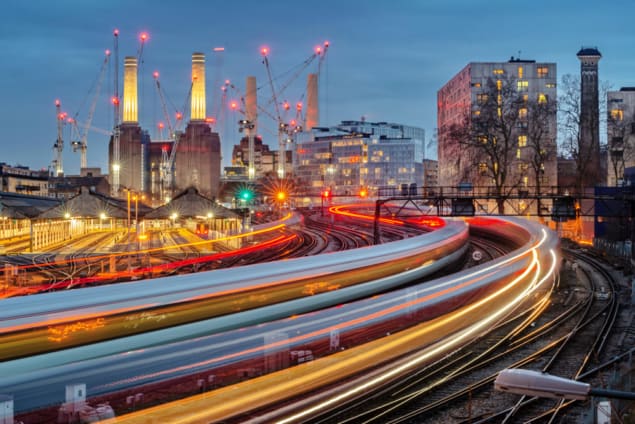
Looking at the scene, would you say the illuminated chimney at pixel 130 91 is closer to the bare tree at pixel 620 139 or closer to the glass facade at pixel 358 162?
the glass facade at pixel 358 162

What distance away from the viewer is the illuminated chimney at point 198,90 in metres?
109

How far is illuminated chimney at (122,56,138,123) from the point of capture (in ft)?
407

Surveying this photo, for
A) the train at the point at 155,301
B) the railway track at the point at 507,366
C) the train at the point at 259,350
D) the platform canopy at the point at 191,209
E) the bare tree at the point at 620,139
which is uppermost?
the bare tree at the point at 620,139

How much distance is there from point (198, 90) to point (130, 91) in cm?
2203

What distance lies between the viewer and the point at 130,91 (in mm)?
124438

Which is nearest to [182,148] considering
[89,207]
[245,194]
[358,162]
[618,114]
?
[358,162]

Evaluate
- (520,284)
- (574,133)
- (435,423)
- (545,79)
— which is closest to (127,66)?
(545,79)

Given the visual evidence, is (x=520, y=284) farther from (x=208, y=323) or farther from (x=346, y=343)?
(x=208, y=323)

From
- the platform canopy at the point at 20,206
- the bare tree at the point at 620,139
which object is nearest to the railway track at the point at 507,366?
the platform canopy at the point at 20,206

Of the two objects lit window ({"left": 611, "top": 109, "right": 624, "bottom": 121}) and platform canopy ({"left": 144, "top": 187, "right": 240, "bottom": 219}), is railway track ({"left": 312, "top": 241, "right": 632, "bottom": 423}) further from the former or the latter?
lit window ({"left": 611, "top": 109, "right": 624, "bottom": 121})

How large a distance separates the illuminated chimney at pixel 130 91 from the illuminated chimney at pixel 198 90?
18684mm

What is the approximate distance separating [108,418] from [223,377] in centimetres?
218

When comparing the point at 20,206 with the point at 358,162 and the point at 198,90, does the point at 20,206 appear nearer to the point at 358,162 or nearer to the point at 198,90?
the point at 198,90

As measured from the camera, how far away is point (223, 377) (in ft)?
35.6
